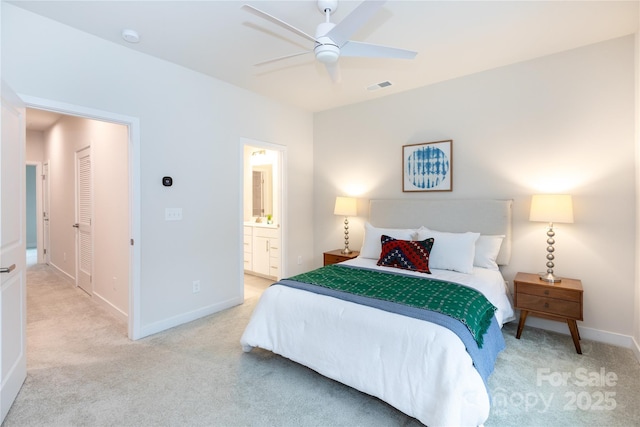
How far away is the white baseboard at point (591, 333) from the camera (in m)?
2.72

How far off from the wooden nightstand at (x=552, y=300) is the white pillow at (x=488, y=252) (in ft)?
0.94

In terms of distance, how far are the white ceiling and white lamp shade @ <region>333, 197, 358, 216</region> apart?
158cm

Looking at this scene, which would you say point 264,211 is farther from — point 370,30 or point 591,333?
point 591,333

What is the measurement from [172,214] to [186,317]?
1134mm

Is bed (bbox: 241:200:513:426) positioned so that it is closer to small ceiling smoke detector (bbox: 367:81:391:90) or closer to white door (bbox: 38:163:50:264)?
small ceiling smoke detector (bbox: 367:81:391:90)

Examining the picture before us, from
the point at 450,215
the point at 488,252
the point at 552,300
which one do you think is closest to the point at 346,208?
the point at 450,215

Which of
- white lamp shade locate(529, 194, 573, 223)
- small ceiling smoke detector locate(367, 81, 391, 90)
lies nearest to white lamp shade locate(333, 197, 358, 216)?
small ceiling smoke detector locate(367, 81, 391, 90)

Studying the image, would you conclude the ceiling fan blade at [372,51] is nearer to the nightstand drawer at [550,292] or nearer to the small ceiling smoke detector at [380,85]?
the small ceiling smoke detector at [380,85]

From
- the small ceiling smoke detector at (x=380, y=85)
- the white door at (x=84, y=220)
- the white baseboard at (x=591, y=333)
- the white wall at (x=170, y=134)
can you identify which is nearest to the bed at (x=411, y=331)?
the white baseboard at (x=591, y=333)

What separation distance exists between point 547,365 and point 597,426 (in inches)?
26.3

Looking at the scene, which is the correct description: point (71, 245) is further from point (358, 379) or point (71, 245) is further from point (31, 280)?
point (358, 379)

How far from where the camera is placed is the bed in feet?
5.37

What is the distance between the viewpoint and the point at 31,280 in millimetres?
4969

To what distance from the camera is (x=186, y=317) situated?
10.9 ft
